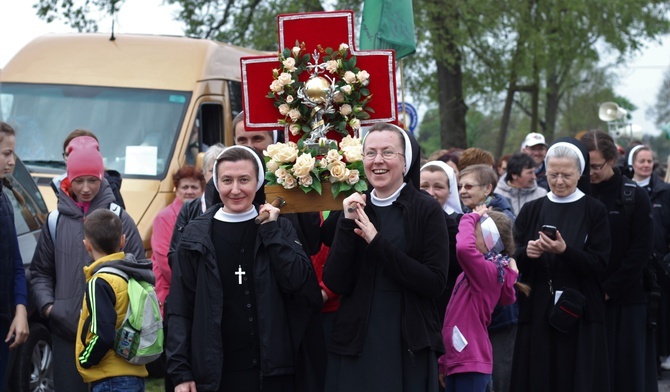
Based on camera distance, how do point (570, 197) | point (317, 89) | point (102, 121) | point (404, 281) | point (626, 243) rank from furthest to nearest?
1. point (102, 121)
2. point (626, 243)
3. point (570, 197)
4. point (317, 89)
5. point (404, 281)

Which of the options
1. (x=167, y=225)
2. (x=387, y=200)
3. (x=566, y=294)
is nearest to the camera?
(x=387, y=200)

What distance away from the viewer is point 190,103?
11.3 m

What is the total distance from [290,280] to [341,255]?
0.93ft

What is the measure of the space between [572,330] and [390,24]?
3.00m

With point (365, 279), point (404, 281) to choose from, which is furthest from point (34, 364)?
point (404, 281)

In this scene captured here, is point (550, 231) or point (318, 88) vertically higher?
point (318, 88)

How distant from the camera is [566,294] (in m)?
7.06

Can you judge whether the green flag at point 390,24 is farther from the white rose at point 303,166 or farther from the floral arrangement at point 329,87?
the white rose at point 303,166

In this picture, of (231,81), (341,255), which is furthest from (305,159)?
(231,81)

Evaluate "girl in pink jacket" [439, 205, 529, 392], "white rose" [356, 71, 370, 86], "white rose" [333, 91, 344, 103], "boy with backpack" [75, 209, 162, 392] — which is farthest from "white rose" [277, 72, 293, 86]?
"girl in pink jacket" [439, 205, 529, 392]

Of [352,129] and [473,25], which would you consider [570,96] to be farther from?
[352,129]

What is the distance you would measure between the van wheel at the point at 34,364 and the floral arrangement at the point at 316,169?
9.90 feet

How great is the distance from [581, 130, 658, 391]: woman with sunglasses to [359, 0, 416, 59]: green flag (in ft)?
5.73

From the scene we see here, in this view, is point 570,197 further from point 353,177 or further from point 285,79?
point 285,79
